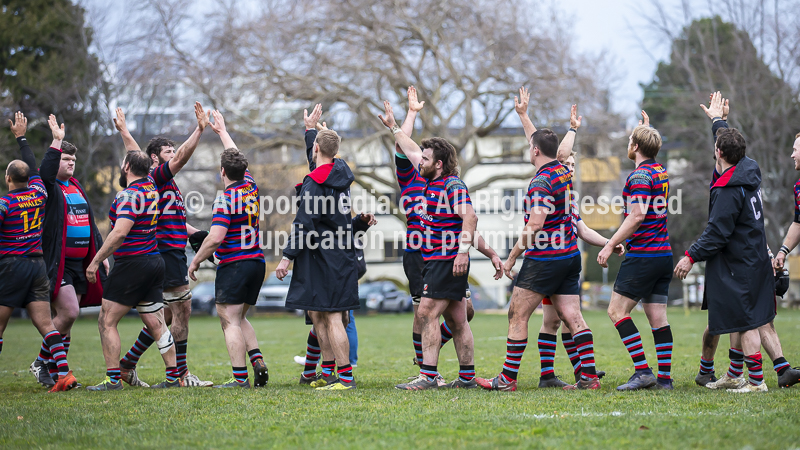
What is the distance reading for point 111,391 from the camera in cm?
658

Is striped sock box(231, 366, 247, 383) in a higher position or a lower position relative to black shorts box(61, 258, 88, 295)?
lower

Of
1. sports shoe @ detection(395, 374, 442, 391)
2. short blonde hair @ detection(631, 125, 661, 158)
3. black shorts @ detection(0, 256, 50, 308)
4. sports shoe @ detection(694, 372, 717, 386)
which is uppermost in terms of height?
short blonde hair @ detection(631, 125, 661, 158)

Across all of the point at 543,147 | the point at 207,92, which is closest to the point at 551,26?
the point at 207,92

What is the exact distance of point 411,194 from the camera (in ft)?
23.4

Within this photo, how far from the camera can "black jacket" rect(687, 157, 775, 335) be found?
5.85m

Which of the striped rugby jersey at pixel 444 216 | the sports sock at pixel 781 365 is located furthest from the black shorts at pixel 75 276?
the sports sock at pixel 781 365

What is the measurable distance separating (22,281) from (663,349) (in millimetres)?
5776

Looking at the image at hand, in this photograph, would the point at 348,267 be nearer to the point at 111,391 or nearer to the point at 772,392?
the point at 111,391

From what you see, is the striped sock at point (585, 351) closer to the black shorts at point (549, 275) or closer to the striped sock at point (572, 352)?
the striped sock at point (572, 352)

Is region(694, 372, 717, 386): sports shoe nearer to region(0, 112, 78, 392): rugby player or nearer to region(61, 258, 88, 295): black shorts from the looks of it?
region(0, 112, 78, 392): rugby player

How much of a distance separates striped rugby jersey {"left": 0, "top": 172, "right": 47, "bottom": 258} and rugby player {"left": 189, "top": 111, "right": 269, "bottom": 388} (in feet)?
5.13

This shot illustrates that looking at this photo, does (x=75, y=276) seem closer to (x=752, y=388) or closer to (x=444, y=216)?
(x=444, y=216)

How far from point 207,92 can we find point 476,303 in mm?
14889

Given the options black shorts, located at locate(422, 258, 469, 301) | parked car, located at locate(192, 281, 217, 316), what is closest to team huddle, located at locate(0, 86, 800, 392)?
black shorts, located at locate(422, 258, 469, 301)
